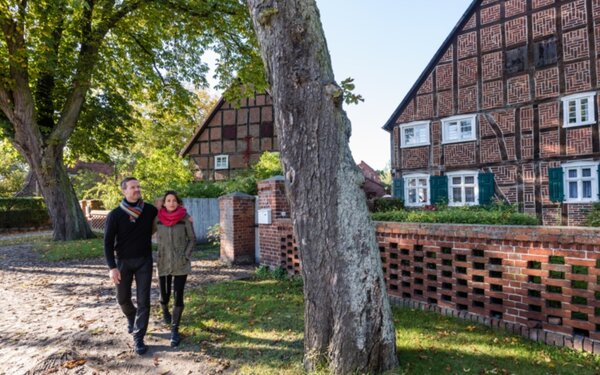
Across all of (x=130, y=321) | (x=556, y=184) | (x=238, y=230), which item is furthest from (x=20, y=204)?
(x=556, y=184)

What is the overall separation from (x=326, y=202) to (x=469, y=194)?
15473 millimetres

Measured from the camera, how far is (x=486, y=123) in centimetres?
1619

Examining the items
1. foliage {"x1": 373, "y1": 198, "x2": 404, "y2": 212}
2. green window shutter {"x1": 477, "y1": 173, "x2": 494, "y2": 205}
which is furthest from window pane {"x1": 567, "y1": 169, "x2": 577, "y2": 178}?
foliage {"x1": 373, "y1": 198, "x2": 404, "y2": 212}

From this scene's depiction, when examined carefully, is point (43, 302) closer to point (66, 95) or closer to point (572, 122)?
point (66, 95)

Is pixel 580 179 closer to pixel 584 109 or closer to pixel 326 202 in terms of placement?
pixel 584 109

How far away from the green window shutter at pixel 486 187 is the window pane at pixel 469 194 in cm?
73

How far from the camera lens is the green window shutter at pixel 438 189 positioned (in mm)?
17047

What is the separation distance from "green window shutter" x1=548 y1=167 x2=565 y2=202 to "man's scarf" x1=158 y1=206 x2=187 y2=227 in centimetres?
1464

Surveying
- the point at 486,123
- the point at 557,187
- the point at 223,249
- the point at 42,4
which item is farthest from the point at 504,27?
the point at 42,4

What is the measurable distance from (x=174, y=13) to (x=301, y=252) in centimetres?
1119

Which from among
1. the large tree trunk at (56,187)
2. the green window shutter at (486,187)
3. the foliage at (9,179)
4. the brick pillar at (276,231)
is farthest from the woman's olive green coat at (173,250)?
the foliage at (9,179)

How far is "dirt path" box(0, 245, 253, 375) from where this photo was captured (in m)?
3.66

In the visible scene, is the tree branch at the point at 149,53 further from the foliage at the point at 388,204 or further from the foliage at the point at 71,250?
the foliage at the point at 388,204

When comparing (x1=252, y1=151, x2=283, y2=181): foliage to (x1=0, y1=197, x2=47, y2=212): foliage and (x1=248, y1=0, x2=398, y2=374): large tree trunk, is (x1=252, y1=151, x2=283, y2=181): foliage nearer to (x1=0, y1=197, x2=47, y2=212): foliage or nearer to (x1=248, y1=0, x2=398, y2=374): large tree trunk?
(x1=248, y1=0, x2=398, y2=374): large tree trunk
